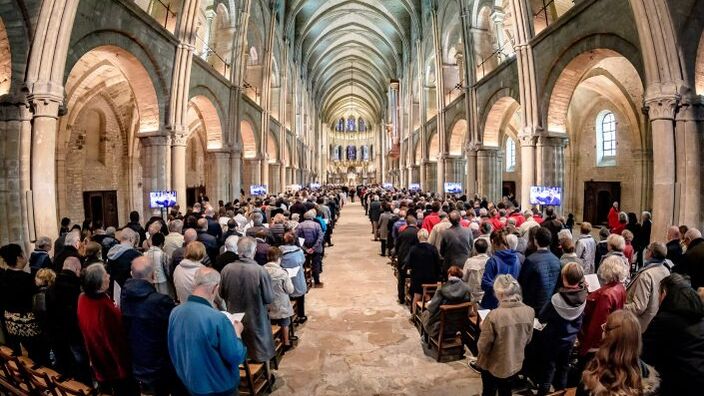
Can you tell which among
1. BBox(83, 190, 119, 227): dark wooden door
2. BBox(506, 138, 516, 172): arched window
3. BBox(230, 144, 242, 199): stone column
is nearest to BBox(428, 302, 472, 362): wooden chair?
BBox(230, 144, 242, 199): stone column

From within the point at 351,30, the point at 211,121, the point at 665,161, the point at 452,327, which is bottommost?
the point at 452,327

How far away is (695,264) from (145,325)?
21.4 ft

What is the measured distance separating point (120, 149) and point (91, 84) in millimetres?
3828

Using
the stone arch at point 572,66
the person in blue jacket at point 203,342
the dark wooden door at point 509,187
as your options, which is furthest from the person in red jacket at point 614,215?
the dark wooden door at point 509,187

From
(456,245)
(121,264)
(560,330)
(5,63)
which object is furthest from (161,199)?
(560,330)

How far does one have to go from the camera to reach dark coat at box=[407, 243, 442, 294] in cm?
670

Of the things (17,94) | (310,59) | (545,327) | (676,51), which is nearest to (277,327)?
(545,327)

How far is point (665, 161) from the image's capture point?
767cm

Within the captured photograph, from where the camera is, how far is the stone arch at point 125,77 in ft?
34.2

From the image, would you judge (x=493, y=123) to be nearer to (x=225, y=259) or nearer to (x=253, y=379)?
(x=225, y=259)

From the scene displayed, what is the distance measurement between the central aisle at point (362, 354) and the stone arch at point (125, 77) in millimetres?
7145

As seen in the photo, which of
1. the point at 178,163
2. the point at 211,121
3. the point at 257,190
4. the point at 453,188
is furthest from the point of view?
the point at 453,188

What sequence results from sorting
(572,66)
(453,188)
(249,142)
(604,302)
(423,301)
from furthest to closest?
(249,142) → (453,188) → (572,66) → (423,301) → (604,302)

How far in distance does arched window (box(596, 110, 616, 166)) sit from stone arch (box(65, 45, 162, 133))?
18.0 metres
